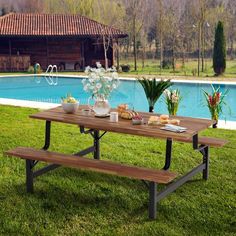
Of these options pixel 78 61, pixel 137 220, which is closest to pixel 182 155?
pixel 137 220

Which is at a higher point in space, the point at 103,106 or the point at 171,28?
the point at 171,28

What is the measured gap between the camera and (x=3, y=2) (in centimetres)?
4600

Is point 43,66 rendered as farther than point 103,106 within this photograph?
Yes

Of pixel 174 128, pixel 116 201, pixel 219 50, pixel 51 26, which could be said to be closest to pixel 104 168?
pixel 116 201

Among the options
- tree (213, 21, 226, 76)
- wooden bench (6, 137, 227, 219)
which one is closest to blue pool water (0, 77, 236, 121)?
tree (213, 21, 226, 76)

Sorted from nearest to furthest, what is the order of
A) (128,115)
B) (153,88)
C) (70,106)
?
(128,115), (70,106), (153,88)

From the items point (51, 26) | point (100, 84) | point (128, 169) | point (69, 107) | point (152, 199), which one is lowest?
point (152, 199)

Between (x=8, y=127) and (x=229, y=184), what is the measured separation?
3663 mm

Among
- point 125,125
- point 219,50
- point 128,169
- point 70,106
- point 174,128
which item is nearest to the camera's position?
point 128,169

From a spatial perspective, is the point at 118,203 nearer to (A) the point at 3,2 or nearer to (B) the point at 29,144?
(B) the point at 29,144

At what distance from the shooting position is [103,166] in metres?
3.60

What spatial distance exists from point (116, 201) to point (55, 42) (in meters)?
18.7

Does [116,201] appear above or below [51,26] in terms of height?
below

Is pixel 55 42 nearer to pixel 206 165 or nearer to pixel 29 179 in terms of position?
pixel 206 165
